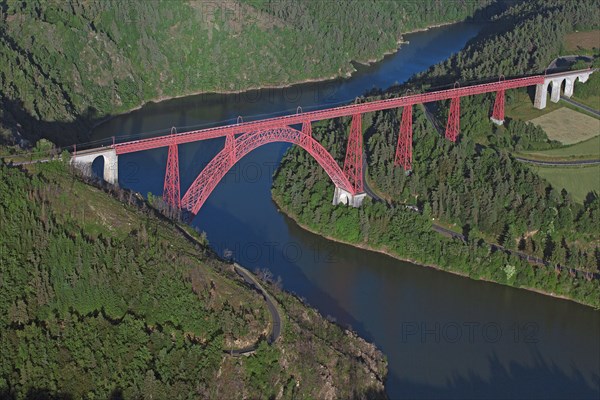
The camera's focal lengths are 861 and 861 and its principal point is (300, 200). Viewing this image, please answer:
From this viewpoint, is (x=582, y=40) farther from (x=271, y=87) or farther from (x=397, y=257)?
(x=397, y=257)

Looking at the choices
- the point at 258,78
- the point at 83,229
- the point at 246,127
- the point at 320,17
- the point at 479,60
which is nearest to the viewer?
→ the point at 83,229

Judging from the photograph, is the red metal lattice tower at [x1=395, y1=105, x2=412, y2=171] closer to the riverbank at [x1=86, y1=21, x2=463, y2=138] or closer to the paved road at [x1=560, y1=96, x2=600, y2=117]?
the paved road at [x1=560, y1=96, x2=600, y2=117]

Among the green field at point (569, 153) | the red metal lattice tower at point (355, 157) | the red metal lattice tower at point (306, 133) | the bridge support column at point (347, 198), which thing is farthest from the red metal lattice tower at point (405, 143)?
the green field at point (569, 153)

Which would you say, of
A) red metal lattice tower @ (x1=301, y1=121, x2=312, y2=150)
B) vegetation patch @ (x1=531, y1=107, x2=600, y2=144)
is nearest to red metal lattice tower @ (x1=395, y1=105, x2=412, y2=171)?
red metal lattice tower @ (x1=301, y1=121, x2=312, y2=150)

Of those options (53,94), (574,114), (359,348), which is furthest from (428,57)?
(359,348)

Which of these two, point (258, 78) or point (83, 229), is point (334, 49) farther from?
point (83, 229)

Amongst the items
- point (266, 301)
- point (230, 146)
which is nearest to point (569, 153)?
point (230, 146)
